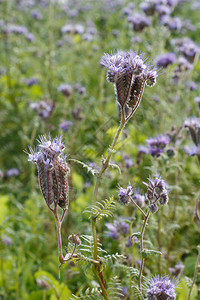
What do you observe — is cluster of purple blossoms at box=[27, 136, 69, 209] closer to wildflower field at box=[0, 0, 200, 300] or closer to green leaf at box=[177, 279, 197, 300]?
wildflower field at box=[0, 0, 200, 300]

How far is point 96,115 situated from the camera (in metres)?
4.70

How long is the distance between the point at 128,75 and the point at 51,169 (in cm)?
46

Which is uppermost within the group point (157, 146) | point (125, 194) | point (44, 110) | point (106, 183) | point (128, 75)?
point (44, 110)

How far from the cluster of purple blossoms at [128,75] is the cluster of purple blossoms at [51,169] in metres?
0.30

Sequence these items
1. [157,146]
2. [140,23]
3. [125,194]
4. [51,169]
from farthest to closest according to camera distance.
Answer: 1. [140,23]
2. [157,146]
3. [125,194]
4. [51,169]

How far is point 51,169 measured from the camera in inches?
57.5

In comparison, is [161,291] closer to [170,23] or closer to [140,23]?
[140,23]

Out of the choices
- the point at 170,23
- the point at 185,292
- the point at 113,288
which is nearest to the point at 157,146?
the point at 185,292

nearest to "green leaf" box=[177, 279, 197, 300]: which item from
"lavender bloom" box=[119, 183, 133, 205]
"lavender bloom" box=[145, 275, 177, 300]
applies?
"lavender bloom" box=[145, 275, 177, 300]

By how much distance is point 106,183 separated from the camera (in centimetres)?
354

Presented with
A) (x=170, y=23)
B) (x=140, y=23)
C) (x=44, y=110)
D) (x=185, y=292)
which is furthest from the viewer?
(x=170, y=23)

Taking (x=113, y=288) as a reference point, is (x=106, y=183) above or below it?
above

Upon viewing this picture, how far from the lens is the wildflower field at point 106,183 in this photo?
1.53 meters

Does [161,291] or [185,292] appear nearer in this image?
[161,291]
